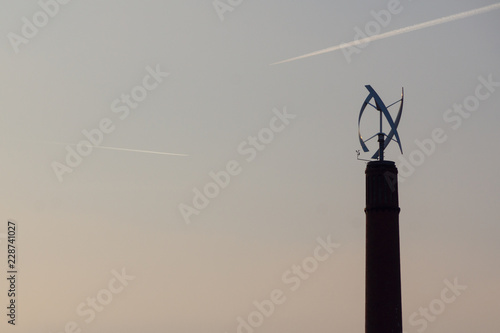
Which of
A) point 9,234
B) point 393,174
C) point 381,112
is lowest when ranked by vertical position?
point 9,234

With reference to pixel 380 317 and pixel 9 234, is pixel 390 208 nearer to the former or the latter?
pixel 380 317

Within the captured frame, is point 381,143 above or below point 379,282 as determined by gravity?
above

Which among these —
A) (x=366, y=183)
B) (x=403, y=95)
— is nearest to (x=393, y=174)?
(x=366, y=183)

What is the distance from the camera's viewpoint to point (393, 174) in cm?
7862

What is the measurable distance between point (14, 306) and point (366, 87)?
34.5 metres

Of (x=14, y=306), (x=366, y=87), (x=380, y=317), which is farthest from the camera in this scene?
(x=14, y=306)

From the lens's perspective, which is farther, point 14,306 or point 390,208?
point 14,306

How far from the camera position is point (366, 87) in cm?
8062

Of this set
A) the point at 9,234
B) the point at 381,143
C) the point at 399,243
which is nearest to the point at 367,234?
the point at 399,243

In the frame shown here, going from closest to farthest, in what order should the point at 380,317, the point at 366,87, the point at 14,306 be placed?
the point at 380,317
the point at 366,87
the point at 14,306

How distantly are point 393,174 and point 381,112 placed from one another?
205 inches

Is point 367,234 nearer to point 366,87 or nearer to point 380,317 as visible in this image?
point 380,317

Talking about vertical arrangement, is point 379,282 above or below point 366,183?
below

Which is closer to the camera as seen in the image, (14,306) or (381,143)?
(381,143)
